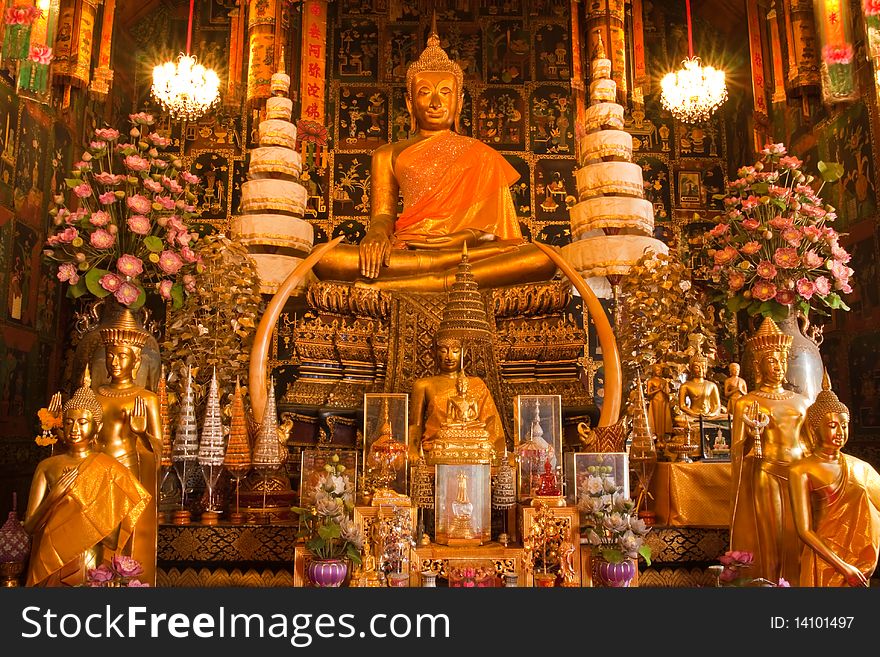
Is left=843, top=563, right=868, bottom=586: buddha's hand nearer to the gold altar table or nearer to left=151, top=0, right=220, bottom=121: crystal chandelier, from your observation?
the gold altar table

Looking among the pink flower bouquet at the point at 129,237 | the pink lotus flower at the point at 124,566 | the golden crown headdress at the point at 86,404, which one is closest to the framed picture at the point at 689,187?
the pink flower bouquet at the point at 129,237

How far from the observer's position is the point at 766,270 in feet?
13.8

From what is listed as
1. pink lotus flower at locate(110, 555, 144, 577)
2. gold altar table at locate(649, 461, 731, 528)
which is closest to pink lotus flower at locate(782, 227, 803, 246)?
gold altar table at locate(649, 461, 731, 528)

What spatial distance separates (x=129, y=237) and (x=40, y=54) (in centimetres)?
158

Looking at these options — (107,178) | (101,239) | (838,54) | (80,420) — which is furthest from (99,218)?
(838,54)

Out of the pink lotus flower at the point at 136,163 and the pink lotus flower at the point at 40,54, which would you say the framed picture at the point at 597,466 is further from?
the pink lotus flower at the point at 40,54

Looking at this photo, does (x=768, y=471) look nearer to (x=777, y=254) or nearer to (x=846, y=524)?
(x=846, y=524)

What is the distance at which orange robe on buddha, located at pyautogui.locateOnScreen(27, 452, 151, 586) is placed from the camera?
2.70 meters

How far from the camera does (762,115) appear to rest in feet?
23.4

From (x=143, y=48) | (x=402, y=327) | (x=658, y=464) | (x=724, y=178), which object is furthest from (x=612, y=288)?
(x=143, y=48)

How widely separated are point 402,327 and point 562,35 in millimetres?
4610

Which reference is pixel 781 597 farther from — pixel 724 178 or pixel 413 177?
pixel 724 178

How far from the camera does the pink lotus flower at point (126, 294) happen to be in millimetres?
4105

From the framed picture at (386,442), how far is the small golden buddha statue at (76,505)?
A: 953 millimetres
